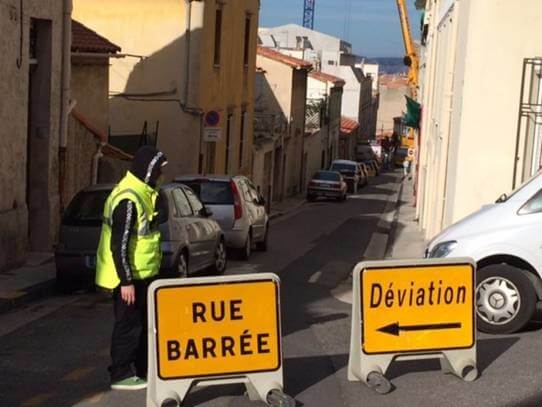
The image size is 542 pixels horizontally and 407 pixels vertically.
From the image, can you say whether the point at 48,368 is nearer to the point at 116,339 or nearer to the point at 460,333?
the point at 116,339

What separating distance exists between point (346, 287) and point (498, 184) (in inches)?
108

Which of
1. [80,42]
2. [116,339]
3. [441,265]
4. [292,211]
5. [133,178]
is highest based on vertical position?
[80,42]

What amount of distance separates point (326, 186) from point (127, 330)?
137ft

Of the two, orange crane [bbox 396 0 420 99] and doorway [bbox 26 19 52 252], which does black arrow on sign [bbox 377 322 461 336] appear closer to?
doorway [bbox 26 19 52 252]

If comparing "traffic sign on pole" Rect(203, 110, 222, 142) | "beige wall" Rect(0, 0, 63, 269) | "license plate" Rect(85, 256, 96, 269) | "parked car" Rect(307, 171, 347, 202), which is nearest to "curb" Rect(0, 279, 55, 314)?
"license plate" Rect(85, 256, 96, 269)

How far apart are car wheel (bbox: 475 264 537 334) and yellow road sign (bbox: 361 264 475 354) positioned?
180 centimetres

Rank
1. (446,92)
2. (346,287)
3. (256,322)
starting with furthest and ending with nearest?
Answer: (446,92) < (346,287) < (256,322)

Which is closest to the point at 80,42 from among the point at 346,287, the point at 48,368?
the point at 346,287

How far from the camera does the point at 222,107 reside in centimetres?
3122

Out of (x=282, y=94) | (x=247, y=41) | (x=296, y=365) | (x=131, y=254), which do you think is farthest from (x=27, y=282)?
(x=282, y=94)

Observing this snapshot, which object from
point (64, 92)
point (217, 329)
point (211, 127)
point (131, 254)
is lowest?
point (217, 329)

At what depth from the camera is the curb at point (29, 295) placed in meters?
11.3

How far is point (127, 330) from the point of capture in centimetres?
730

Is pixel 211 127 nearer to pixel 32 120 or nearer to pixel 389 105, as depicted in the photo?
pixel 32 120
